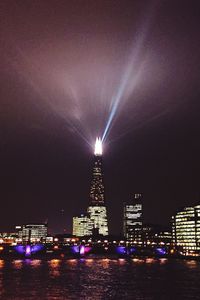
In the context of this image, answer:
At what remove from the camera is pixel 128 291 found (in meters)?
54.0

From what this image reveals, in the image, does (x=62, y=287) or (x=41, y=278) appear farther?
(x=41, y=278)

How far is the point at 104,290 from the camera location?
55000 mm

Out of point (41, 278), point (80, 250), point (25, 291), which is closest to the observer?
point (25, 291)

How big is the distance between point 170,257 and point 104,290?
96885mm

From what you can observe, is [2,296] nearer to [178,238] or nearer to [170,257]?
[170,257]

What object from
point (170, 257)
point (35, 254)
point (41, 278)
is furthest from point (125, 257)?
point (41, 278)

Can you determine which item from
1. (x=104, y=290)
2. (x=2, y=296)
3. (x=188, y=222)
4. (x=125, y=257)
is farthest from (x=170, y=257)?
(x=2, y=296)

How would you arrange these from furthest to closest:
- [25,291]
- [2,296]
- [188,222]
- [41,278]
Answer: [188,222]
[41,278]
[25,291]
[2,296]

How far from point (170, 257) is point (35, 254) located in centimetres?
4356

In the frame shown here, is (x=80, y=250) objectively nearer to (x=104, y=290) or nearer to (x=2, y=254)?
(x=2, y=254)

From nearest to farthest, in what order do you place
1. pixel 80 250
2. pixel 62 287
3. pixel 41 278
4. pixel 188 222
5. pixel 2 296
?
pixel 2 296 < pixel 62 287 < pixel 41 278 < pixel 80 250 < pixel 188 222

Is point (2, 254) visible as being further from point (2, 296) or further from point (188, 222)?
point (2, 296)

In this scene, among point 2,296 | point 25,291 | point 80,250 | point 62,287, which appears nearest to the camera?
point 2,296

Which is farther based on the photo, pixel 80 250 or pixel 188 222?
pixel 188 222
